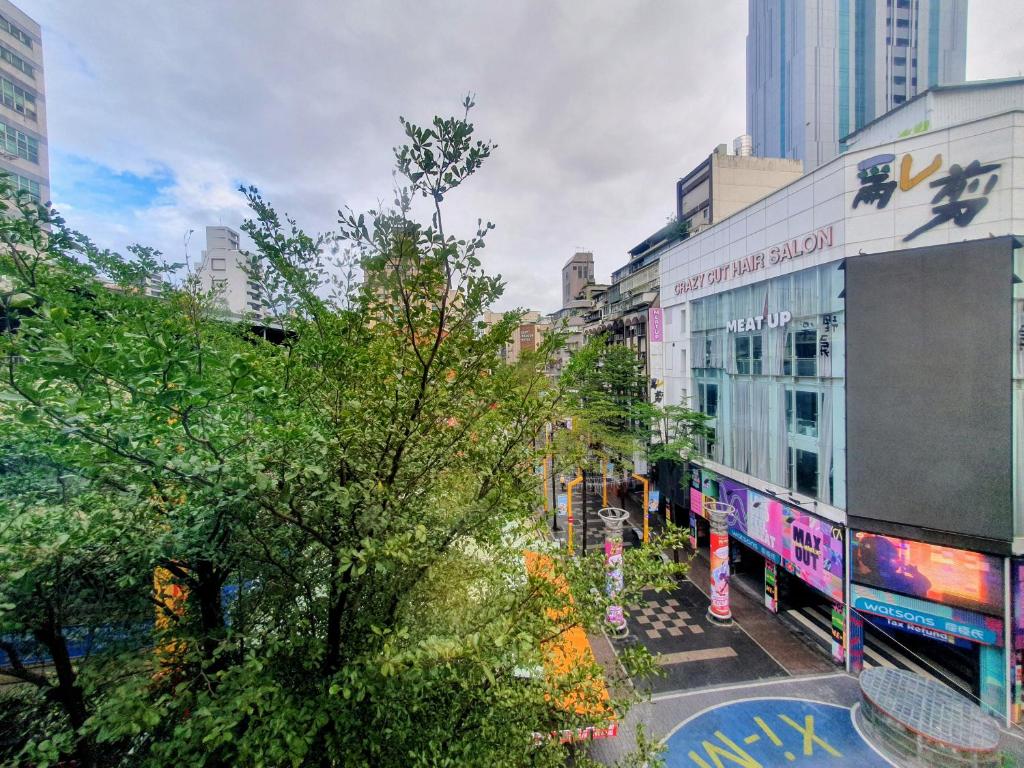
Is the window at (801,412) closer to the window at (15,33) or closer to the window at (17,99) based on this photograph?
the window at (17,99)

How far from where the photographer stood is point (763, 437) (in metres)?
17.7

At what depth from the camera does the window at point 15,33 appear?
2388cm

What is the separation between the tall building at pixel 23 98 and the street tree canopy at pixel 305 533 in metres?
29.4

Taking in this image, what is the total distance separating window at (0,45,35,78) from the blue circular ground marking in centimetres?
4233

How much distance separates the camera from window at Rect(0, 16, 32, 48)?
2388cm

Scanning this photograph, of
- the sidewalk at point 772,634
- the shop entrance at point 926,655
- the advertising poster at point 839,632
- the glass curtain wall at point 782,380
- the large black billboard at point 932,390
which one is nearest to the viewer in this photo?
the large black billboard at point 932,390

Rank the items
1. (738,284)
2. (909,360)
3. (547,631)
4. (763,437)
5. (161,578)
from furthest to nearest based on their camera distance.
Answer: (738,284)
(763,437)
(909,360)
(161,578)
(547,631)

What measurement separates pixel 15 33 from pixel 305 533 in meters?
38.1

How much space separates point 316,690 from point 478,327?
3.74 metres

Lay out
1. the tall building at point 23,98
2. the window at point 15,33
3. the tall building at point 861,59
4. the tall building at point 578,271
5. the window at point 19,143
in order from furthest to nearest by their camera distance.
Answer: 1. the tall building at point 578,271
2. the tall building at point 861,59
3. the window at point 15,33
4. the tall building at point 23,98
5. the window at point 19,143

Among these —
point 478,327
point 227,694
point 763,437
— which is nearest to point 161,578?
point 227,694

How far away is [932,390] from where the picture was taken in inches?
487

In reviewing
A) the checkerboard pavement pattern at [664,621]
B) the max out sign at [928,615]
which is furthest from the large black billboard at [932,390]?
the checkerboard pavement pattern at [664,621]

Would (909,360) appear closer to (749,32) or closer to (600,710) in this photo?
(600,710)
